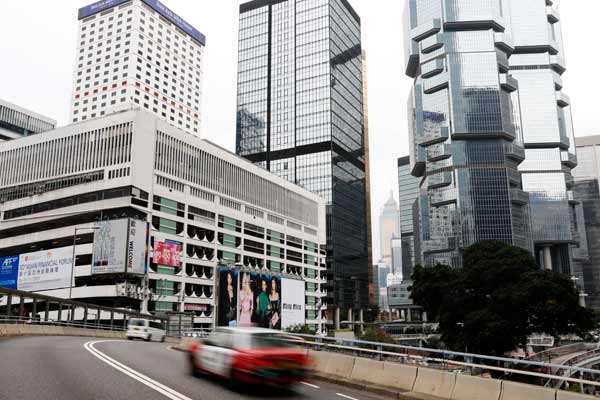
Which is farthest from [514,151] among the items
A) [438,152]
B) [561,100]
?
[561,100]

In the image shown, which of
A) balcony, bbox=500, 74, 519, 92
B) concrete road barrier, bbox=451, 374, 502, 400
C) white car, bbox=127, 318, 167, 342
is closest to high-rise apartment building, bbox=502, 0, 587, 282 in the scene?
balcony, bbox=500, 74, 519, 92

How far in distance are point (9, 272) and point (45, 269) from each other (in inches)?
339

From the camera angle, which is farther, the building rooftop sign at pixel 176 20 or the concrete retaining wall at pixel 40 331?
the building rooftop sign at pixel 176 20

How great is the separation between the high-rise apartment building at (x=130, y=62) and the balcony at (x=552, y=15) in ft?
460

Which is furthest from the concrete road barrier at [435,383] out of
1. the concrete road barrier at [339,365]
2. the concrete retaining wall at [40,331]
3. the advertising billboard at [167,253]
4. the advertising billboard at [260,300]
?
the advertising billboard at [167,253]

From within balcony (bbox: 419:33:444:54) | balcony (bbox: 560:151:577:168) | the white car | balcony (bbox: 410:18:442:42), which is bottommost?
the white car

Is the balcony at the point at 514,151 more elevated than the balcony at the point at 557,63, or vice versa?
the balcony at the point at 557,63

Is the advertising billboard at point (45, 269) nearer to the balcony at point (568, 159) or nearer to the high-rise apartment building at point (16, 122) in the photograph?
the high-rise apartment building at point (16, 122)

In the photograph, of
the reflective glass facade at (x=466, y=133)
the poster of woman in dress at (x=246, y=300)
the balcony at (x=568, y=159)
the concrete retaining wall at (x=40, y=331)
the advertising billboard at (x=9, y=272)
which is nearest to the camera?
the concrete retaining wall at (x=40, y=331)

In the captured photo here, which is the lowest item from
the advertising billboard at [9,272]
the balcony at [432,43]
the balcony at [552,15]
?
the advertising billboard at [9,272]

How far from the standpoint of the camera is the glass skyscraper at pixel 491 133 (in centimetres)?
16275

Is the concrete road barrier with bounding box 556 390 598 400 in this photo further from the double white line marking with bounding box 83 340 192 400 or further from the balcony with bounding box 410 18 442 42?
the balcony with bounding box 410 18 442 42

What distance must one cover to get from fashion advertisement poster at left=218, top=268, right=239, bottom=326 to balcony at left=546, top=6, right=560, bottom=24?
178089mm

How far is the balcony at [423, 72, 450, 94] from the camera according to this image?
172 meters
